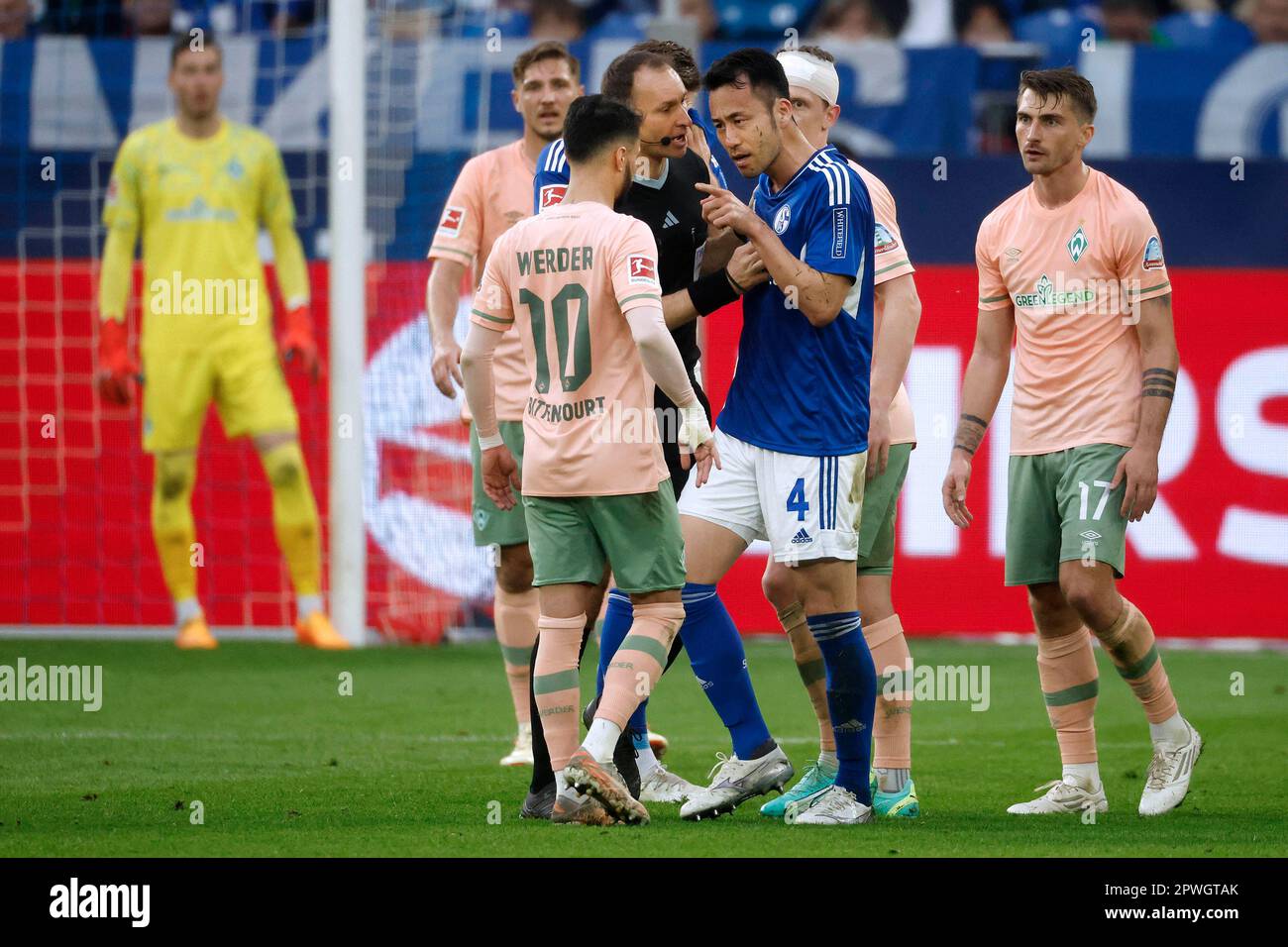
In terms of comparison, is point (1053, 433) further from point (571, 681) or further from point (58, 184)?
point (58, 184)

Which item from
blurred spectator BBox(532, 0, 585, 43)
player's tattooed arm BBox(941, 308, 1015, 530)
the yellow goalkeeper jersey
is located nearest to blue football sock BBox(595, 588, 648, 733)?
player's tattooed arm BBox(941, 308, 1015, 530)

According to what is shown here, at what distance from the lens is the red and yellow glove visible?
10.0 m

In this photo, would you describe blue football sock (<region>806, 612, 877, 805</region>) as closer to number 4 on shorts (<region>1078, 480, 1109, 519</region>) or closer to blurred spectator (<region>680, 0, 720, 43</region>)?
number 4 on shorts (<region>1078, 480, 1109, 519</region>)

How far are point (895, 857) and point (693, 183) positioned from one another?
216 centimetres

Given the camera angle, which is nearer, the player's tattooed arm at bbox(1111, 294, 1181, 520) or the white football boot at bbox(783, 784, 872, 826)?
the white football boot at bbox(783, 784, 872, 826)

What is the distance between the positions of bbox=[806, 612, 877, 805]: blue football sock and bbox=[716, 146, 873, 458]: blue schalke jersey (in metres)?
0.47

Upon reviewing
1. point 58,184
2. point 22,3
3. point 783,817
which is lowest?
point 783,817

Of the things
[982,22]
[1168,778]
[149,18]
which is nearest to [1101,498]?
[1168,778]

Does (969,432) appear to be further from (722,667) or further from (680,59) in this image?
(680,59)

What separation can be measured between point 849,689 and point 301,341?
557 centimetres

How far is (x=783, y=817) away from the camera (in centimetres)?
545

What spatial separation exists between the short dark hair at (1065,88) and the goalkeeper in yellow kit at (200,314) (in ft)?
17.3

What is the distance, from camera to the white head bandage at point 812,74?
5.85 meters

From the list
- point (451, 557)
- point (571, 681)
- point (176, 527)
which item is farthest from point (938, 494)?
point (571, 681)
